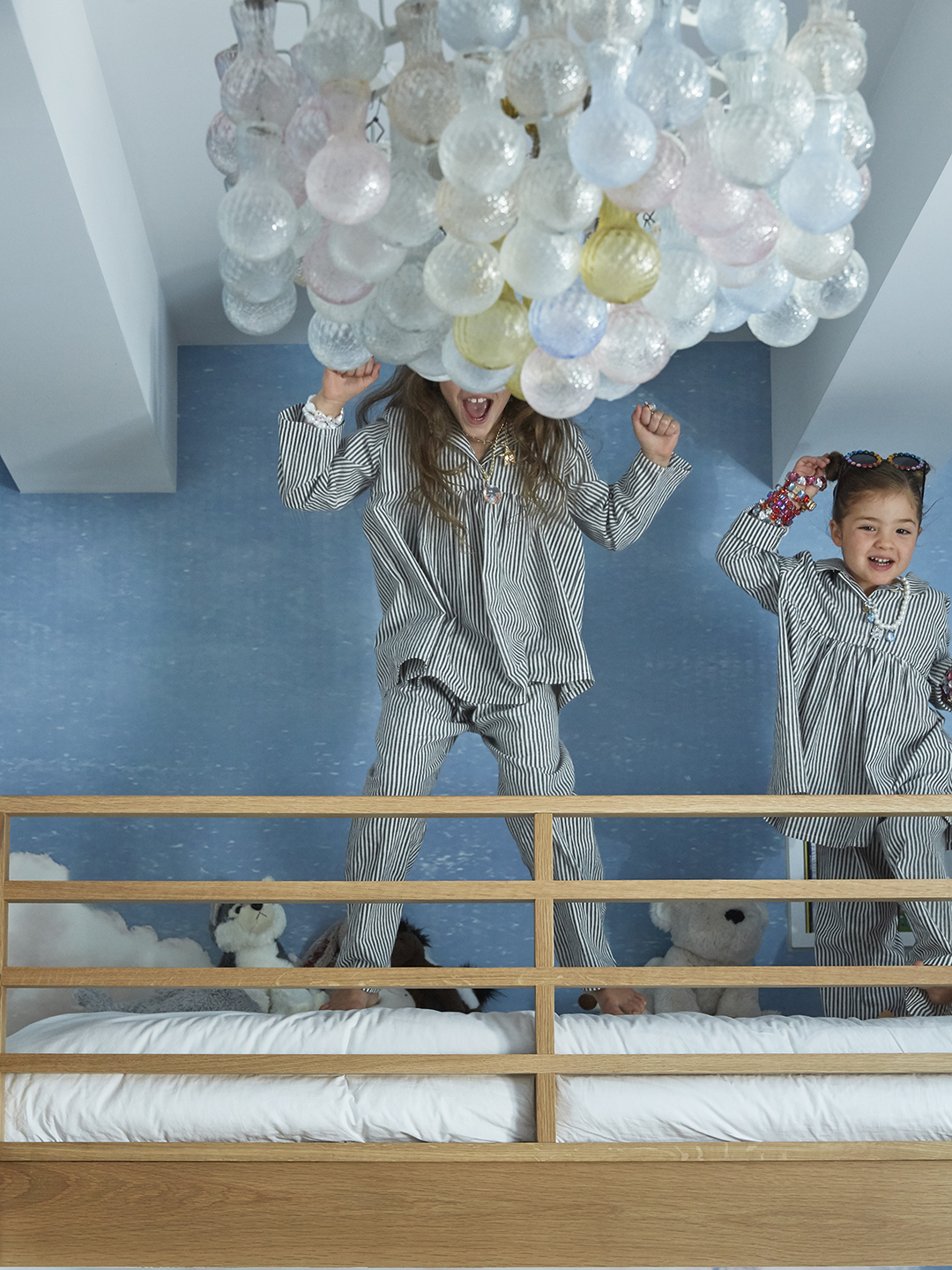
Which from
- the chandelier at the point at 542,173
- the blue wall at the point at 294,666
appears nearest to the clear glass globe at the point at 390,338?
the chandelier at the point at 542,173

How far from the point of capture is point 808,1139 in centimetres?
145

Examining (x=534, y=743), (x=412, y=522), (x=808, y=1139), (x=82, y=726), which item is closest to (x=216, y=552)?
(x=82, y=726)

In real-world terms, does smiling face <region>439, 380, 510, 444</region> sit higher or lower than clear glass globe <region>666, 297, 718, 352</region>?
higher

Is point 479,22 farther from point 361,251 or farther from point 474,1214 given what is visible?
point 474,1214

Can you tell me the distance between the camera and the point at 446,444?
1.95 meters

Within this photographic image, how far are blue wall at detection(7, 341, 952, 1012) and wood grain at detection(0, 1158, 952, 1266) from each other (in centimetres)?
98

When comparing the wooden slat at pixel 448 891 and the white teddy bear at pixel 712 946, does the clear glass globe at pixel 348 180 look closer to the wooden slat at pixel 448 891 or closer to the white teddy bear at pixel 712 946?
the wooden slat at pixel 448 891

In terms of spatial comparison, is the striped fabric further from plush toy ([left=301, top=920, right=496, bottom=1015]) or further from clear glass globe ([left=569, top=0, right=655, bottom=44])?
clear glass globe ([left=569, top=0, right=655, bottom=44])

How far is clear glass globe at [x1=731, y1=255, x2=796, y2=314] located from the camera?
1131 mm

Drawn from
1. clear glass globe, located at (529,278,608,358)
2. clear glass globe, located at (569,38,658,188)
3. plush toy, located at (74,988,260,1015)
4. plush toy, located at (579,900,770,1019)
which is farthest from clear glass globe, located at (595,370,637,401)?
plush toy, located at (579,900,770,1019)

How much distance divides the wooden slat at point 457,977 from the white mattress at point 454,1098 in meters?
0.08

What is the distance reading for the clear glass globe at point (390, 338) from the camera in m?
1.11

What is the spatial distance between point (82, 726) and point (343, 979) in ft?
3.97

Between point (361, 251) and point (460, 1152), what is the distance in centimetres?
105
